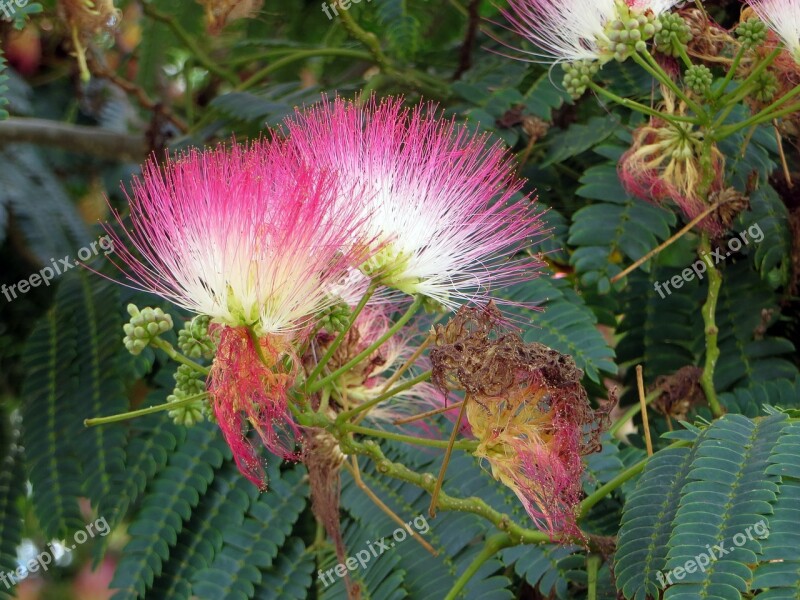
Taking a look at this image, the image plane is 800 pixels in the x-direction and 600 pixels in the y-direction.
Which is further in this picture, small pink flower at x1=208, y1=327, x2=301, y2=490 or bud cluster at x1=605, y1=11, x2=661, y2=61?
bud cluster at x1=605, y1=11, x2=661, y2=61

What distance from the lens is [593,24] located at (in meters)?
2.00

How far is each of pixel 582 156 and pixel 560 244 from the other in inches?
16.5

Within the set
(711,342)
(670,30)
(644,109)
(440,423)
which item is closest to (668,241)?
(711,342)

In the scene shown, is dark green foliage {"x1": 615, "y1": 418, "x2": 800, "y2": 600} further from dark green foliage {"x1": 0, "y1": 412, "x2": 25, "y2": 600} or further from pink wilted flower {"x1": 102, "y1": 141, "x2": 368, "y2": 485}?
dark green foliage {"x1": 0, "y1": 412, "x2": 25, "y2": 600}

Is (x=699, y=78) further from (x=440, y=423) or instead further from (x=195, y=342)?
(x=195, y=342)

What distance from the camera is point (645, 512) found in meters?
1.54

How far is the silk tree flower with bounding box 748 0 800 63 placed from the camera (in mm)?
1947

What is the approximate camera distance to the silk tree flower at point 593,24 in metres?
1.92

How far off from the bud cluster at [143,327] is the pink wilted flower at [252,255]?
0.26 feet

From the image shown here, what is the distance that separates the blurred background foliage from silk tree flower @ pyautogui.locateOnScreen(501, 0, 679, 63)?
325mm

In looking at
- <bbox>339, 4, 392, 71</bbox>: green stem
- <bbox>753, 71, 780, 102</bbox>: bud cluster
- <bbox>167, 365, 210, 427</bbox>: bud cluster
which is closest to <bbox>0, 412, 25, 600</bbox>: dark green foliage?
<bbox>167, 365, 210, 427</bbox>: bud cluster

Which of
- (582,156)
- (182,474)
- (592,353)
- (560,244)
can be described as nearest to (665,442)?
(592,353)

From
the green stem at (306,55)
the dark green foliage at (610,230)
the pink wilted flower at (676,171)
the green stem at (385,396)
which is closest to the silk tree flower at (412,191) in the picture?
the green stem at (385,396)

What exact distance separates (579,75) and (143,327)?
114cm
